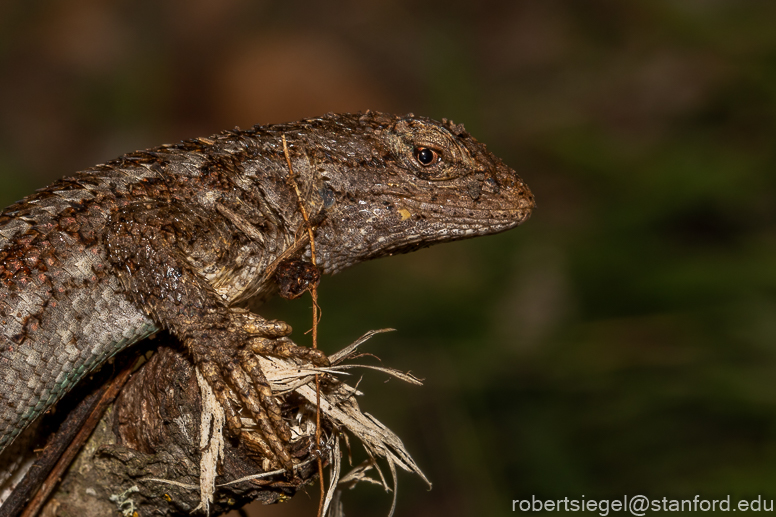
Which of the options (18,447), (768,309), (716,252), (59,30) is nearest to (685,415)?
(768,309)

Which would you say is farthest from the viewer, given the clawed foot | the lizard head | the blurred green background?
the blurred green background

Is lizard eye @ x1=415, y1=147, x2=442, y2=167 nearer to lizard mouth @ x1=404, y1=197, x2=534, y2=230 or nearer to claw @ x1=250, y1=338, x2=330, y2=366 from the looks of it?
lizard mouth @ x1=404, y1=197, x2=534, y2=230

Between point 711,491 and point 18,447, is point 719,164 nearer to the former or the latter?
point 711,491

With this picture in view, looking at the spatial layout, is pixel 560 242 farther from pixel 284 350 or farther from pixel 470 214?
pixel 284 350

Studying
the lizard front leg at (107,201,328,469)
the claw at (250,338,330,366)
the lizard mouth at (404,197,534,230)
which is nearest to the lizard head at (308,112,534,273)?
the lizard mouth at (404,197,534,230)

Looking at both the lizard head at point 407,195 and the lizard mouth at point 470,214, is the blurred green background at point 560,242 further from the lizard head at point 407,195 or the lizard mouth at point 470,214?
the lizard head at point 407,195

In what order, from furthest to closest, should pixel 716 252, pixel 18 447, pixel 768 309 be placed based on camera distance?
1. pixel 716 252
2. pixel 768 309
3. pixel 18 447

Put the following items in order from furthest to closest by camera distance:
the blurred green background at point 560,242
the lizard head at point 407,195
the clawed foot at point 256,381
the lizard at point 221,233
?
the blurred green background at point 560,242 < the lizard head at point 407,195 < the lizard at point 221,233 < the clawed foot at point 256,381

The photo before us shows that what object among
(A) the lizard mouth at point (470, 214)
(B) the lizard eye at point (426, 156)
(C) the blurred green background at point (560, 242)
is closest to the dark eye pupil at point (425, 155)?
(B) the lizard eye at point (426, 156)
